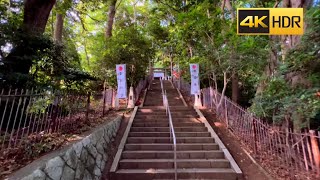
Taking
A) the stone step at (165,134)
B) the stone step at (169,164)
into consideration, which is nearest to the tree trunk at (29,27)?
the stone step at (169,164)

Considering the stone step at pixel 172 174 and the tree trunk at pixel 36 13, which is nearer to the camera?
the stone step at pixel 172 174

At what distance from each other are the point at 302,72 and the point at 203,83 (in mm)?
12590

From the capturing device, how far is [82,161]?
5.29 meters

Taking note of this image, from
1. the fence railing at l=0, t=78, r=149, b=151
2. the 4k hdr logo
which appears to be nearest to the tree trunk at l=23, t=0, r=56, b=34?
the fence railing at l=0, t=78, r=149, b=151

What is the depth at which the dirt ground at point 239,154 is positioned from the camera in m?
5.92

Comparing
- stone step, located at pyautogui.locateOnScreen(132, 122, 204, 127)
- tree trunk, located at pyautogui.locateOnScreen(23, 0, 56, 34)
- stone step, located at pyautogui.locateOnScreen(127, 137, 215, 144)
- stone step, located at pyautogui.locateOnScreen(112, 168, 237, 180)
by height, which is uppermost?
tree trunk, located at pyautogui.locateOnScreen(23, 0, 56, 34)

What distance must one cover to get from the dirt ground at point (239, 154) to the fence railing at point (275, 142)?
23cm

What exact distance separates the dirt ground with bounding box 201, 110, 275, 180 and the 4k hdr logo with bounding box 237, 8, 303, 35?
3092mm

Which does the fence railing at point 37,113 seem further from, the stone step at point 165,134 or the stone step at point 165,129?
the stone step at point 165,129

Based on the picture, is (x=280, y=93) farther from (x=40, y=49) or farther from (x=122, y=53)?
(x=122, y=53)

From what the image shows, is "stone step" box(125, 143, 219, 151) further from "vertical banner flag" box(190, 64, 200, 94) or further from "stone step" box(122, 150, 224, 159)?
"vertical banner flag" box(190, 64, 200, 94)

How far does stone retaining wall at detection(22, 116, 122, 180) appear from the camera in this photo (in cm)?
387

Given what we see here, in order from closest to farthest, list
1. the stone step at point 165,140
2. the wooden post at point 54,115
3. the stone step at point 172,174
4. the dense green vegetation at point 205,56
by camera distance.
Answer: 1. the wooden post at point 54,115
2. the dense green vegetation at point 205,56
3. the stone step at point 172,174
4. the stone step at point 165,140

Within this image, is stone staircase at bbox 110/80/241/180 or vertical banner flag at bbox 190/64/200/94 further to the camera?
vertical banner flag at bbox 190/64/200/94
